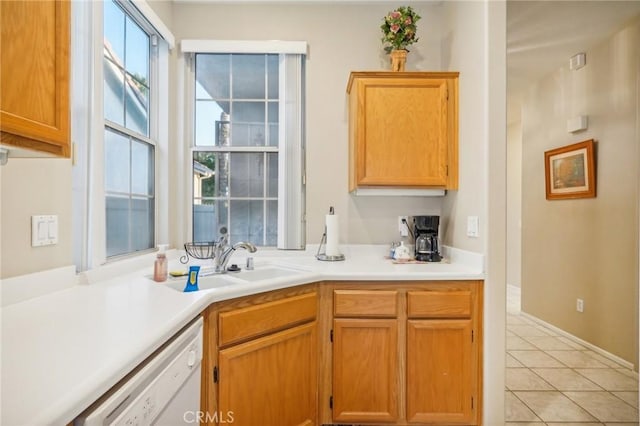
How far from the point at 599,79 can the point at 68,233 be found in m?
4.10

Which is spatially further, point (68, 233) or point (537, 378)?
point (537, 378)

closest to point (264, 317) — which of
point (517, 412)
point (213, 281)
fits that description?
point (213, 281)

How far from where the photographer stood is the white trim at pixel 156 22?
2.02 m

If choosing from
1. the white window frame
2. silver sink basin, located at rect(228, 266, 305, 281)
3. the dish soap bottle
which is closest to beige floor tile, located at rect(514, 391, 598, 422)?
silver sink basin, located at rect(228, 266, 305, 281)

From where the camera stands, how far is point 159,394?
0.95 meters

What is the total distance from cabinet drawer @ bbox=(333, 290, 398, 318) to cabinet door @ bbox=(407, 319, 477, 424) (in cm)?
15

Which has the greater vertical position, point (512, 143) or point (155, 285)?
point (512, 143)

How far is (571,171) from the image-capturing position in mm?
3344

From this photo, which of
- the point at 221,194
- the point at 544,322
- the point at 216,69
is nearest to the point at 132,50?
the point at 216,69

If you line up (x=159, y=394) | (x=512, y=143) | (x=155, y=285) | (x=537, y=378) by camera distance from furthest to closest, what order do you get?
(x=512, y=143)
(x=537, y=378)
(x=155, y=285)
(x=159, y=394)

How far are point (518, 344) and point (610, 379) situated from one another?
2.43 ft

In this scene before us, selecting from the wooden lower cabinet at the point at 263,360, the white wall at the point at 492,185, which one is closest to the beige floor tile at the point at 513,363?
the white wall at the point at 492,185

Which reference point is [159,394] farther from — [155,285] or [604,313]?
[604,313]

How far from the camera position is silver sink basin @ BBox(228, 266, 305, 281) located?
2072mm
